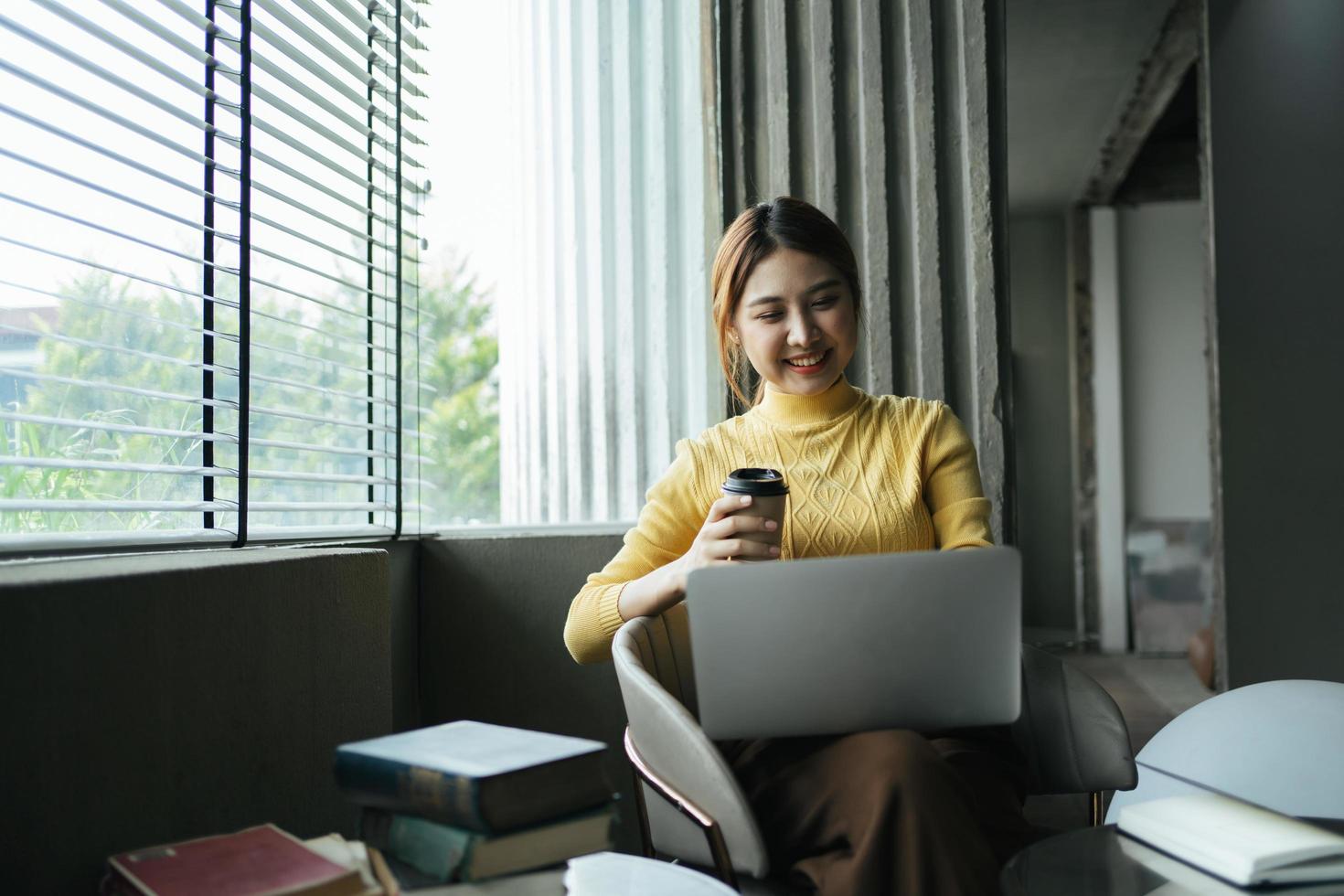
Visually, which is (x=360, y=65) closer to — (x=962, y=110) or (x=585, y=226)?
(x=585, y=226)

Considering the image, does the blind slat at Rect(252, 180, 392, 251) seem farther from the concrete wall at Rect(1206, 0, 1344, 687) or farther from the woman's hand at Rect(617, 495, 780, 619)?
the concrete wall at Rect(1206, 0, 1344, 687)

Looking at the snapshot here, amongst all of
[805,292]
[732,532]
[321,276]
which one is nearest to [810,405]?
[805,292]

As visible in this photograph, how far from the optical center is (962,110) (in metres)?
2.33

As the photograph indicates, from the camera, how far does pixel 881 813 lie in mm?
1134

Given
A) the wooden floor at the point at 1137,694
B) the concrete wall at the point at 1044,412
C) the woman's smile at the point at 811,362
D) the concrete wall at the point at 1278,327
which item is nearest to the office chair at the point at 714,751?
the woman's smile at the point at 811,362

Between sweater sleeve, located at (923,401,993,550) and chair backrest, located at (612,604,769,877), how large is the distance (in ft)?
1.64

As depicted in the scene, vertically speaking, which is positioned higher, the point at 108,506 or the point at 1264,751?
the point at 108,506

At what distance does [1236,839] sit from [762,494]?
632 mm

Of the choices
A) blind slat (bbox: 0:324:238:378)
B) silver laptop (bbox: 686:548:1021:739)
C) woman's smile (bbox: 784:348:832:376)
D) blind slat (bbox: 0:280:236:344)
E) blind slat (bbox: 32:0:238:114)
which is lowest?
silver laptop (bbox: 686:548:1021:739)

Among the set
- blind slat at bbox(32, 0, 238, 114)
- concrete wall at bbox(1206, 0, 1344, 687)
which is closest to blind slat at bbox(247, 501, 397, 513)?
blind slat at bbox(32, 0, 238, 114)

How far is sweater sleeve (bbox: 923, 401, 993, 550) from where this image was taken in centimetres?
166

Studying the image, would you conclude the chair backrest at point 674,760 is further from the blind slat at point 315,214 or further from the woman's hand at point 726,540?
the blind slat at point 315,214

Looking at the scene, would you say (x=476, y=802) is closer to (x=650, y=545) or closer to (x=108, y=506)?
(x=108, y=506)

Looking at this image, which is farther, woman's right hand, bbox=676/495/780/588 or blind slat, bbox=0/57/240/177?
woman's right hand, bbox=676/495/780/588
